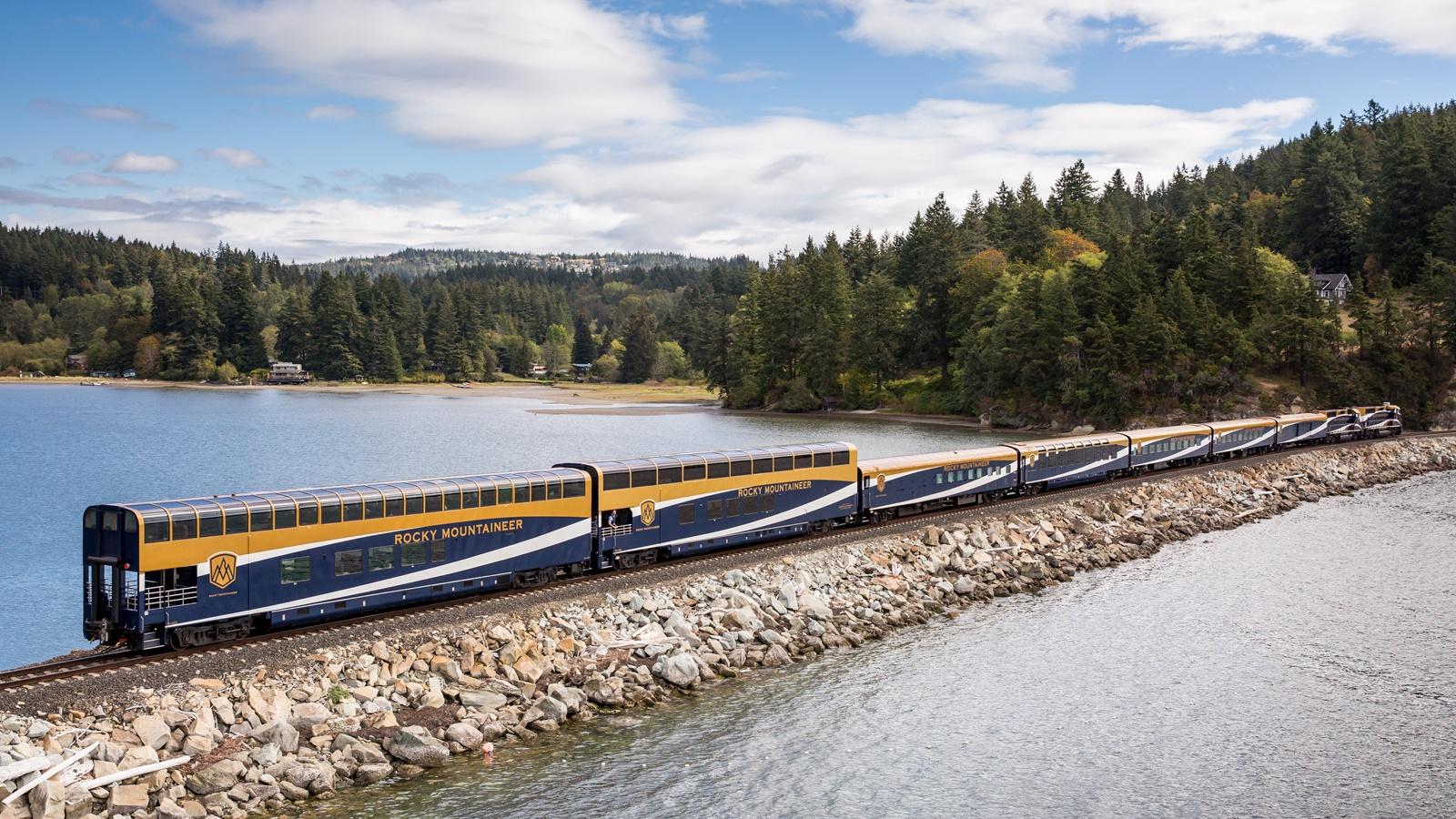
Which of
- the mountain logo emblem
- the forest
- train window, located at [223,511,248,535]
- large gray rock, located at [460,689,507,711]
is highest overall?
the forest

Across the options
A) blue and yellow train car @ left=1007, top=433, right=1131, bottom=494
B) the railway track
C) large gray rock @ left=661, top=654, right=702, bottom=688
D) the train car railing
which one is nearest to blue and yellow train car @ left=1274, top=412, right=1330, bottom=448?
the railway track

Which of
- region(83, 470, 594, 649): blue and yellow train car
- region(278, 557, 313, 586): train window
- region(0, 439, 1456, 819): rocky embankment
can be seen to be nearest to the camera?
region(0, 439, 1456, 819): rocky embankment

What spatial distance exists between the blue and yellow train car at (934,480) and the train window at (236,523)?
27.5m

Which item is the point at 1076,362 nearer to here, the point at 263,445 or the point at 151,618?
the point at 263,445

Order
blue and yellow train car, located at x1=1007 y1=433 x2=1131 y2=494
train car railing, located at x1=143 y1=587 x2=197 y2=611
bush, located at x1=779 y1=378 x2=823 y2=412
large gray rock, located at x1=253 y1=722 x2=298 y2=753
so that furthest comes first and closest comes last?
bush, located at x1=779 y1=378 x2=823 y2=412, blue and yellow train car, located at x1=1007 y1=433 x2=1131 y2=494, train car railing, located at x1=143 y1=587 x2=197 y2=611, large gray rock, located at x1=253 y1=722 x2=298 y2=753

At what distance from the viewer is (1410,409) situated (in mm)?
103438

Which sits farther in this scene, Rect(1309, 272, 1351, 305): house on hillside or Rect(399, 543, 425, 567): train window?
Rect(1309, 272, 1351, 305): house on hillside

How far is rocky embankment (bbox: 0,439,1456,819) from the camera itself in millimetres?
22422

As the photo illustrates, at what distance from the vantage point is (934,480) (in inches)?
2099

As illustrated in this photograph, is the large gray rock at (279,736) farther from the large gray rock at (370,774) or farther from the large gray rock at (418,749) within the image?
the large gray rock at (418,749)

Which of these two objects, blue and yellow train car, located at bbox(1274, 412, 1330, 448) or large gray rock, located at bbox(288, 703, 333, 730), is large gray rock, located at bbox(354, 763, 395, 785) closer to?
large gray rock, located at bbox(288, 703, 333, 730)

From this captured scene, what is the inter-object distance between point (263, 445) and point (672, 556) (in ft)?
220

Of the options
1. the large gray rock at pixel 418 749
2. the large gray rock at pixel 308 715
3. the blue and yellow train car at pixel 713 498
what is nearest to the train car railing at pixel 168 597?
the large gray rock at pixel 308 715

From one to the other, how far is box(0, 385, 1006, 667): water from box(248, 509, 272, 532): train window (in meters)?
11.6
